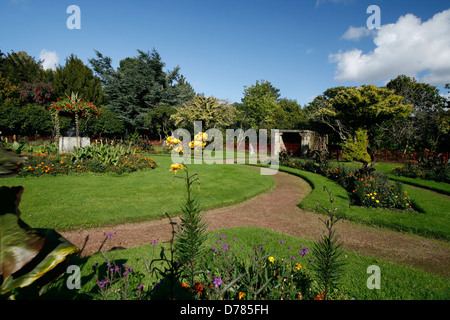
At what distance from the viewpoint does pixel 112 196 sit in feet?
22.9

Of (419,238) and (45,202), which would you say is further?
(45,202)

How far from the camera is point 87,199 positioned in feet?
21.4

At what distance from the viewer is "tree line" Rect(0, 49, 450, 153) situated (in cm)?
1914

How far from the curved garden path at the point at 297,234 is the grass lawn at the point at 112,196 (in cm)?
37

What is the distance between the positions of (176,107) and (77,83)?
1487 centimetres

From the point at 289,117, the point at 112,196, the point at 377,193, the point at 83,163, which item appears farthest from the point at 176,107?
the point at 377,193

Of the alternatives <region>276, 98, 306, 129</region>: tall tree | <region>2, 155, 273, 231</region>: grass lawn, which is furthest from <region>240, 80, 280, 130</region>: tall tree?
<region>2, 155, 273, 231</region>: grass lawn

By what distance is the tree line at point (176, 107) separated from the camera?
19.1 m

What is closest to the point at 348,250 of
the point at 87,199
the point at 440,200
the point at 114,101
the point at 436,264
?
the point at 436,264
